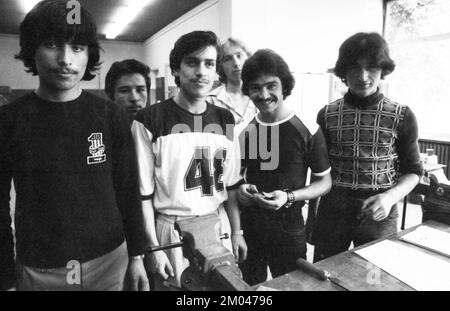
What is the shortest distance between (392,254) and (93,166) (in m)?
1.11

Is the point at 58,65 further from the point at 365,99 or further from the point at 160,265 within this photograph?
the point at 365,99

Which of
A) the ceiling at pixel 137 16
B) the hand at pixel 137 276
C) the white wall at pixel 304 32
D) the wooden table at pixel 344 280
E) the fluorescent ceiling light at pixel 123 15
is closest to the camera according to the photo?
the wooden table at pixel 344 280

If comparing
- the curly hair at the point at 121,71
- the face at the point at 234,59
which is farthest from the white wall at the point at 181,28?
the curly hair at the point at 121,71

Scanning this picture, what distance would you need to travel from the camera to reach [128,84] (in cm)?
178

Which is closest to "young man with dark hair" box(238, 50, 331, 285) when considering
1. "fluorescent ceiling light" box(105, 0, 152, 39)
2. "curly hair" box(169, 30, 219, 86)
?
"curly hair" box(169, 30, 219, 86)

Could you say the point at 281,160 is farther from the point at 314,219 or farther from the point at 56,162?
the point at 56,162

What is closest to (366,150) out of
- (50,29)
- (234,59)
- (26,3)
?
(234,59)

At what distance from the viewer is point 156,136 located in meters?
1.27

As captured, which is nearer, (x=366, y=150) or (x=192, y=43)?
(x=192, y=43)

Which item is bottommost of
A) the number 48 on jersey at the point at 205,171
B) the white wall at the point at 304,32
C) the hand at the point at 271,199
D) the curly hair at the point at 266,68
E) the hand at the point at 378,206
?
the hand at the point at 378,206

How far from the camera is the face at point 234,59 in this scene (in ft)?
6.97

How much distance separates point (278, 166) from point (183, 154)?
0.43 m

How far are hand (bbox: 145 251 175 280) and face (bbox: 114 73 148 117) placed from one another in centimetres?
86

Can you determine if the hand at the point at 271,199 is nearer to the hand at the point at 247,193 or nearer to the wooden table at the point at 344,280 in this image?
the hand at the point at 247,193
